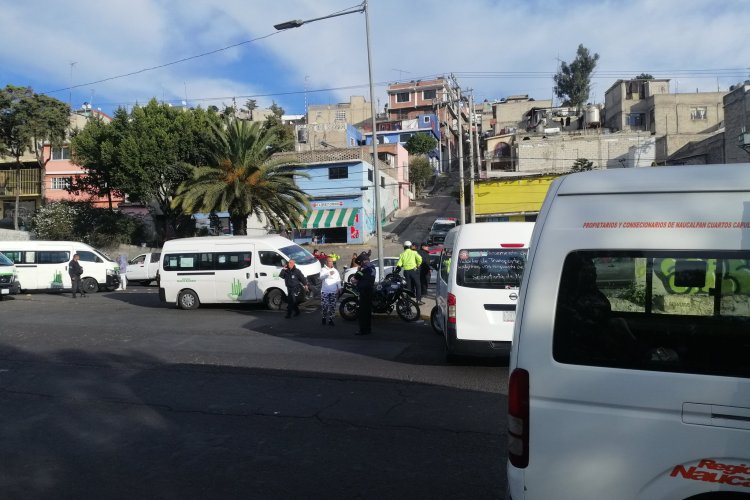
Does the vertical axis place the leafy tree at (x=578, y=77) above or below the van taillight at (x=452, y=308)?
above

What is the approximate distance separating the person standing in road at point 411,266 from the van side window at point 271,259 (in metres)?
3.43

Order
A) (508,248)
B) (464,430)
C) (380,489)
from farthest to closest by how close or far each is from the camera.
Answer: (508,248) < (464,430) < (380,489)

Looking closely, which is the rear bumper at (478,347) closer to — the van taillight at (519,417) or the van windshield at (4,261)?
the van taillight at (519,417)

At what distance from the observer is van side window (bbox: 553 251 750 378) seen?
266cm

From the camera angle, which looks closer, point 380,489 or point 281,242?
point 380,489

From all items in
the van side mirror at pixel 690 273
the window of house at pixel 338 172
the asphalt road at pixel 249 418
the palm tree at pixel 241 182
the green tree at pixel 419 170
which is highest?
the green tree at pixel 419 170

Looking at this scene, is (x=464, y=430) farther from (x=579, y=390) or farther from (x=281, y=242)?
(x=281, y=242)

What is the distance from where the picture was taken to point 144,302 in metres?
20.0

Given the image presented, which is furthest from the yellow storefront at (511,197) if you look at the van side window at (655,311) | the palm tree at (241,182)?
the van side window at (655,311)

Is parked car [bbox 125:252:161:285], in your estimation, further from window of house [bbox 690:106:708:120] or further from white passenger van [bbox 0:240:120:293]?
window of house [bbox 690:106:708:120]

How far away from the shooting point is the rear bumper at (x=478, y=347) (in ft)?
26.9

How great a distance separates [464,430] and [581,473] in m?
3.32

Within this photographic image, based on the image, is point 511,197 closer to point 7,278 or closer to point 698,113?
point 7,278

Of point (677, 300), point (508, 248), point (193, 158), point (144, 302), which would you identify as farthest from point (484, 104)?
point (677, 300)
